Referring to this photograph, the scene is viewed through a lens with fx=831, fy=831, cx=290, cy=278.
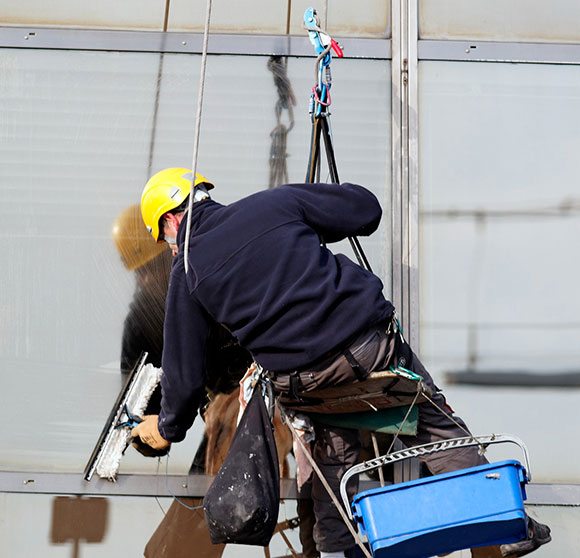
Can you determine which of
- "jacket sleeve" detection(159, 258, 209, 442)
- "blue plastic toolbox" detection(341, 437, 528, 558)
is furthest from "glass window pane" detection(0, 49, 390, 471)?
"blue plastic toolbox" detection(341, 437, 528, 558)

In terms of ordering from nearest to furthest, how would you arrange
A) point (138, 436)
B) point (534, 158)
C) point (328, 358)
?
point (328, 358), point (138, 436), point (534, 158)

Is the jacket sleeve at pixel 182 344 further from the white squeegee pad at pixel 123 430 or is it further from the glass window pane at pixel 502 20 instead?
the glass window pane at pixel 502 20

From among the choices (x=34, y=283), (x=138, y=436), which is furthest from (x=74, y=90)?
(x=138, y=436)

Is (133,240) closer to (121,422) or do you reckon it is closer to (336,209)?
(121,422)

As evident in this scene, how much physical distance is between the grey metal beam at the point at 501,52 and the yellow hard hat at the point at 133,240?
1.36m

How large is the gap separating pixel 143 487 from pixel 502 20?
95.9 inches

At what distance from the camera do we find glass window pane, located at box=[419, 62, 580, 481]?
10.7ft

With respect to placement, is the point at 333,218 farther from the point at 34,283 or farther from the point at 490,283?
the point at 34,283

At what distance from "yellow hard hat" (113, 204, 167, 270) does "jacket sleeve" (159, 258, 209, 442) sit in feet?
2.19

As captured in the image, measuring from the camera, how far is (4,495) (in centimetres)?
324

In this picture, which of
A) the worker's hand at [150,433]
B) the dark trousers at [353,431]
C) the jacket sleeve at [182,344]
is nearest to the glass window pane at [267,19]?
the jacket sleeve at [182,344]

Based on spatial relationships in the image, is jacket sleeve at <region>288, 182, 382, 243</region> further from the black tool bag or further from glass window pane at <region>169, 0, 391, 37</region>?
glass window pane at <region>169, 0, 391, 37</region>

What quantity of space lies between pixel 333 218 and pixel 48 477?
154 centimetres

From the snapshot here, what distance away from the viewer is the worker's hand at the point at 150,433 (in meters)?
3.10
